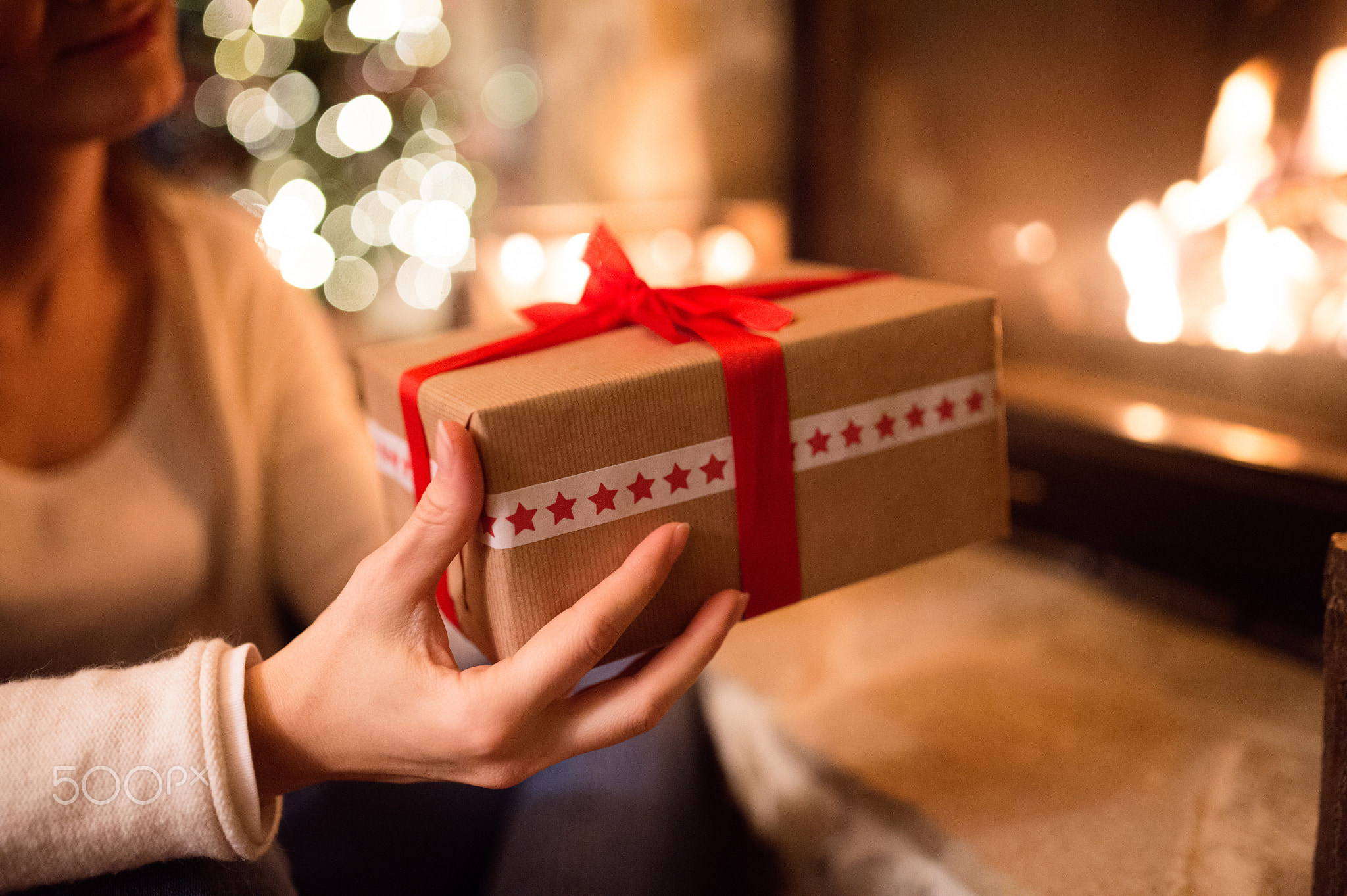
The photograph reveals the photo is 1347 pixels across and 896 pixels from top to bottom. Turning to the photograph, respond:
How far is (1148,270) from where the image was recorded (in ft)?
3.62

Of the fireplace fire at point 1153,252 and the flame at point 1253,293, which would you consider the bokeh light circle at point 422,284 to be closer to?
the fireplace fire at point 1153,252

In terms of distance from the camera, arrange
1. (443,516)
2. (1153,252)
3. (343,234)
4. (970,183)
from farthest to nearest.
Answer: (343,234) < (970,183) < (1153,252) < (443,516)

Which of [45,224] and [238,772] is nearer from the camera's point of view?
[238,772]

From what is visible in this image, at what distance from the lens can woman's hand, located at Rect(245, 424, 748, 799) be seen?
451mm

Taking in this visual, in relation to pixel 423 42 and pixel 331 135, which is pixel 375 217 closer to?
pixel 331 135

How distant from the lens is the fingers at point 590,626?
450 millimetres

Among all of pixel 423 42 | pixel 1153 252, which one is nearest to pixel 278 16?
pixel 423 42

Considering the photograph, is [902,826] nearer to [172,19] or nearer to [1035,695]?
[1035,695]

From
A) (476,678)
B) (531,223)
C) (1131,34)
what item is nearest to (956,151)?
(1131,34)

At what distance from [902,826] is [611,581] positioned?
400mm

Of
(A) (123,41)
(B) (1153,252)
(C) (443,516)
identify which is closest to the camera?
(C) (443,516)

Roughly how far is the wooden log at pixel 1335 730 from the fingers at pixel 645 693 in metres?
0.35

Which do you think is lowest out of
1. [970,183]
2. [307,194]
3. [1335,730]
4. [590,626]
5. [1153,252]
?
[1335,730]

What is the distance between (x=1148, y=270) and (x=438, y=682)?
1036 mm
